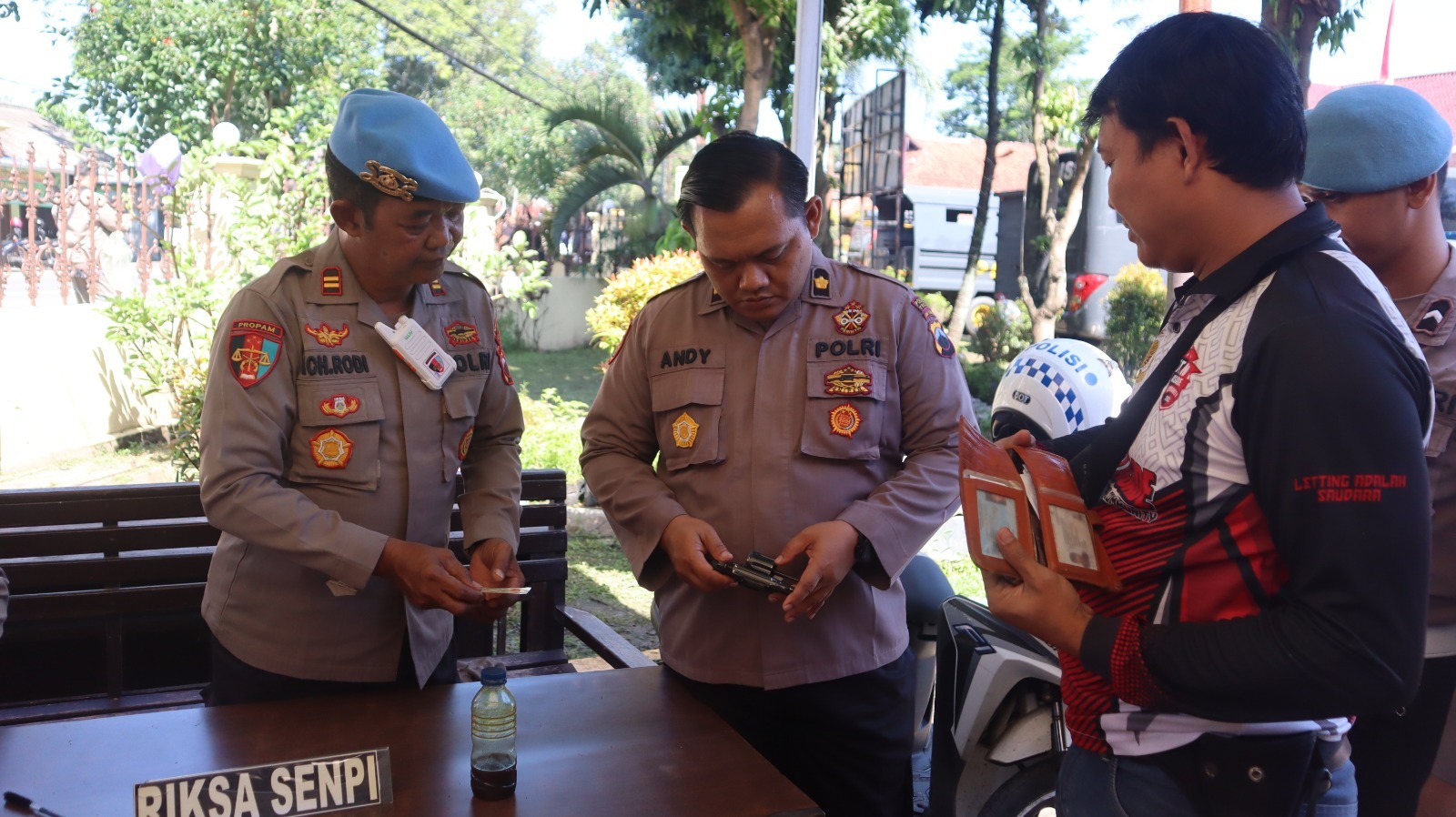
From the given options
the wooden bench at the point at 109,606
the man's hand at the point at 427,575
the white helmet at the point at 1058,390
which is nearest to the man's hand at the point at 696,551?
the man's hand at the point at 427,575

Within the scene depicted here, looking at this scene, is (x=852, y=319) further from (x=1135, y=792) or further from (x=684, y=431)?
(x=1135, y=792)

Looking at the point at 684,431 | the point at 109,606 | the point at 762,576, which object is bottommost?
the point at 109,606

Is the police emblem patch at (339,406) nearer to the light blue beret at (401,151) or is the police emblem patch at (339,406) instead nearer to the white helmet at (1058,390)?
the light blue beret at (401,151)

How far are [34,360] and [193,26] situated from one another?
1463 centimetres

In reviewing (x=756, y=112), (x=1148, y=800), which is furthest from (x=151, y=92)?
(x=1148, y=800)

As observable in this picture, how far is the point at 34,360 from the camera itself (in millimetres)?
6973

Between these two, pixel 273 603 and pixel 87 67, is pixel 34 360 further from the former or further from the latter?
pixel 87 67

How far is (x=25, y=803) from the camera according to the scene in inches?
58.2

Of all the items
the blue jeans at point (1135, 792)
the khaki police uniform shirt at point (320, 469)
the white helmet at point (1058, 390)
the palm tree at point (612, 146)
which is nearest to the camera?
the blue jeans at point (1135, 792)

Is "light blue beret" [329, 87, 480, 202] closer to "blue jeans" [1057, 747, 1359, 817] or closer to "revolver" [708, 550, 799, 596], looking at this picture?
"revolver" [708, 550, 799, 596]

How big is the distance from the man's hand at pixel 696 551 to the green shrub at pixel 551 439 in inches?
175

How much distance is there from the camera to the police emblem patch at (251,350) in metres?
1.87

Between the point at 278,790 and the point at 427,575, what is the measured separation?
47cm

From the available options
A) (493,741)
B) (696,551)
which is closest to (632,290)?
(696,551)
